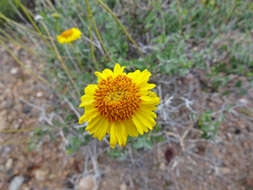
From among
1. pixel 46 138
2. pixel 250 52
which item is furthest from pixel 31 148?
pixel 250 52

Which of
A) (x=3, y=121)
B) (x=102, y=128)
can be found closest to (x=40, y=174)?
(x=3, y=121)

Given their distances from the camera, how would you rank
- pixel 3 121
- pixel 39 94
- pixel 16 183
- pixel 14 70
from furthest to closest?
pixel 14 70 < pixel 39 94 < pixel 3 121 < pixel 16 183

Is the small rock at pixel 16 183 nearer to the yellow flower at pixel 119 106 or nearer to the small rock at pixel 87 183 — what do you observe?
the small rock at pixel 87 183

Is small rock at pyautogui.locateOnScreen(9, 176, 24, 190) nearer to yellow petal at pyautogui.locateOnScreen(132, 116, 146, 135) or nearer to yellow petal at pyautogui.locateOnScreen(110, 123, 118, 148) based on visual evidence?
yellow petal at pyautogui.locateOnScreen(110, 123, 118, 148)

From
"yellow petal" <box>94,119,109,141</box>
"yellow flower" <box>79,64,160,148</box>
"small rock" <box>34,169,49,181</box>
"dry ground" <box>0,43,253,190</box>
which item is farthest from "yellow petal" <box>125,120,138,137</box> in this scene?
"small rock" <box>34,169,49,181</box>

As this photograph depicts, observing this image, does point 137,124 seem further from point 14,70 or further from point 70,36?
point 14,70

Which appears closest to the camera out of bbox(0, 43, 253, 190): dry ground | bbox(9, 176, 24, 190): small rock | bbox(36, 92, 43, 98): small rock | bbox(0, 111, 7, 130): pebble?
bbox(0, 43, 253, 190): dry ground

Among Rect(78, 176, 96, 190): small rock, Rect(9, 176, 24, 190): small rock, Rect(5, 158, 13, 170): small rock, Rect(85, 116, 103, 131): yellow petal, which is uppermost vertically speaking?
Rect(85, 116, 103, 131): yellow petal
